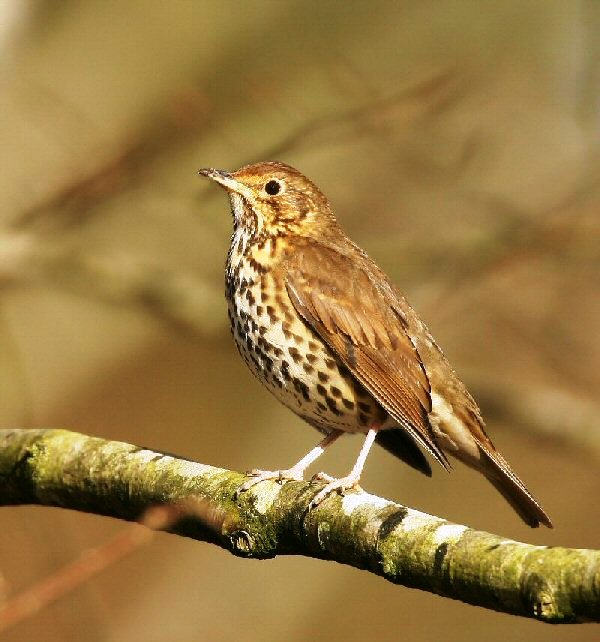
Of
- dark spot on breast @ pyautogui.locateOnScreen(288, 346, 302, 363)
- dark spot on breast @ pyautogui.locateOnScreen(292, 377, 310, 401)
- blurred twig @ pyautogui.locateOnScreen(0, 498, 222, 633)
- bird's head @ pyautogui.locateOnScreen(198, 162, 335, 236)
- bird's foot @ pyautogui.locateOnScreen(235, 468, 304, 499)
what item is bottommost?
blurred twig @ pyautogui.locateOnScreen(0, 498, 222, 633)

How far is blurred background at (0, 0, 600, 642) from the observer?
5.75 meters

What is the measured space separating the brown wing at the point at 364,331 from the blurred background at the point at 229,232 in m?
0.63

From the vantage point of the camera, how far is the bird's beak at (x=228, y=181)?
4980 mm

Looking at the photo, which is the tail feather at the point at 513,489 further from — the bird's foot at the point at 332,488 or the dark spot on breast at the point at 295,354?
the bird's foot at the point at 332,488

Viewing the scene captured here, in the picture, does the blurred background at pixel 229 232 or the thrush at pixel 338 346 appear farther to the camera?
the blurred background at pixel 229 232

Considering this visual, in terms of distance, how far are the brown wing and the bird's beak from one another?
393mm

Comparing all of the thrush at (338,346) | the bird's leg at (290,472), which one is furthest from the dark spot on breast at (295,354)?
the bird's leg at (290,472)

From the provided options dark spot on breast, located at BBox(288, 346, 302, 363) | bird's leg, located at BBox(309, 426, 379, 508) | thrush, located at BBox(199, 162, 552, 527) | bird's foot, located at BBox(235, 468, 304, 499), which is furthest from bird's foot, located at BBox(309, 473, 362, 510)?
dark spot on breast, located at BBox(288, 346, 302, 363)

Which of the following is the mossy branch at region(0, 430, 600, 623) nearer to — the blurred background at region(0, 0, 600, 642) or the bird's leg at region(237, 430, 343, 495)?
the bird's leg at region(237, 430, 343, 495)

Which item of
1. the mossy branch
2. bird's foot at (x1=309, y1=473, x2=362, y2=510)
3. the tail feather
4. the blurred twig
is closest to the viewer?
the blurred twig

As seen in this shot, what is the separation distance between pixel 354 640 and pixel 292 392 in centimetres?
352

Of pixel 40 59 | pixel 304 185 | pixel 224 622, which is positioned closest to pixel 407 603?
pixel 224 622

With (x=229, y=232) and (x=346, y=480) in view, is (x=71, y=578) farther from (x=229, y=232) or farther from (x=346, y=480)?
(x=229, y=232)

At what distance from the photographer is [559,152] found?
6.93m
